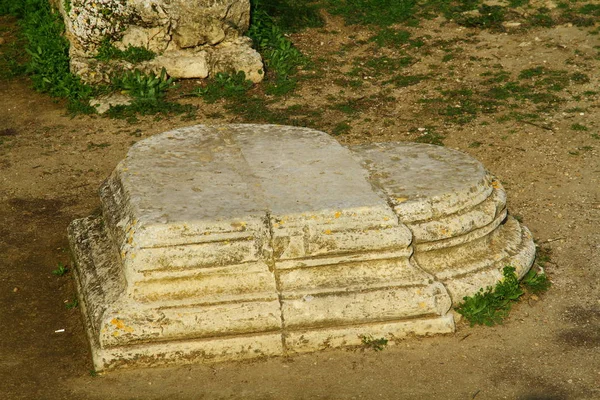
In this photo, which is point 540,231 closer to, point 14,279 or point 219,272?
point 219,272

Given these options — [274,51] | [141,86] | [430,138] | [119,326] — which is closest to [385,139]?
[430,138]

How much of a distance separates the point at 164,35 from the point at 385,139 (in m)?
2.47

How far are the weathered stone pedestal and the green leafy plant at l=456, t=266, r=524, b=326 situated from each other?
0.05 meters

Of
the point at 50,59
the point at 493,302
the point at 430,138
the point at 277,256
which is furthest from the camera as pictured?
the point at 50,59

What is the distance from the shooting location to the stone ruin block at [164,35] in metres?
8.23

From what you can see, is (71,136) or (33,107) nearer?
(71,136)

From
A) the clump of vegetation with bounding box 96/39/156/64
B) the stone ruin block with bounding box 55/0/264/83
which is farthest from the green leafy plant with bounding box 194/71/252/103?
the clump of vegetation with bounding box 96/39/156/64

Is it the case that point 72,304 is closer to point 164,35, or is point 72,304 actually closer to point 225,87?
point 225,87

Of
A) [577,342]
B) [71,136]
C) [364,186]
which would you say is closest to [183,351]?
[364,186]

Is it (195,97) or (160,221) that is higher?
(160,221)

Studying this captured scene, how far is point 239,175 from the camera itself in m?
5.14

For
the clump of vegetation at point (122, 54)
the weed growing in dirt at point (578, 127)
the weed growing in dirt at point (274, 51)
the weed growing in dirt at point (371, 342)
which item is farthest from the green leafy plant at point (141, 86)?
the weed growing in dirt at point (371, 342)

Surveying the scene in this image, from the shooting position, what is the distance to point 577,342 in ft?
15.8

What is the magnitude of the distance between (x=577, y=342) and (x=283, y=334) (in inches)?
64.8
